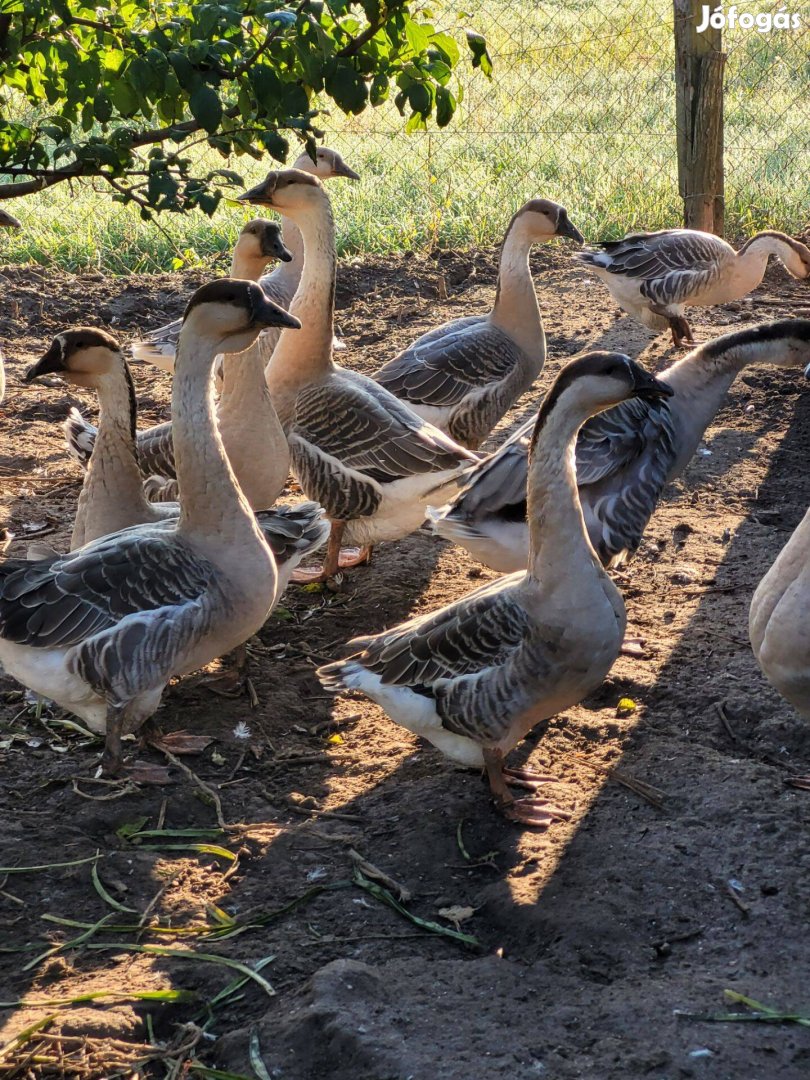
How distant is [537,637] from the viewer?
4.07 metres

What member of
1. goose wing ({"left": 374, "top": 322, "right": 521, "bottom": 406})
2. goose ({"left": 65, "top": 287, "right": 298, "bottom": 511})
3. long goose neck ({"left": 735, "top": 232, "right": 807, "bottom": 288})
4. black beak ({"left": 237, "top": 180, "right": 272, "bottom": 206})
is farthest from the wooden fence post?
goose ({"left": 65, "top": 287, "right": 298, "bottom": 511})

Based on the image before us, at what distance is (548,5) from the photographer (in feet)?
41.9

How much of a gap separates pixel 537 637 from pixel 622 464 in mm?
1711

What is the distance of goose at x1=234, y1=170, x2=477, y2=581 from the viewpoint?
6.11 m

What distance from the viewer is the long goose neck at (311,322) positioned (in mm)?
6418

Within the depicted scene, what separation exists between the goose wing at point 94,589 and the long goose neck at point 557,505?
1302mm

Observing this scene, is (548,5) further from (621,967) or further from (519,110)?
(621,967)

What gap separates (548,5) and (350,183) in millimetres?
2926

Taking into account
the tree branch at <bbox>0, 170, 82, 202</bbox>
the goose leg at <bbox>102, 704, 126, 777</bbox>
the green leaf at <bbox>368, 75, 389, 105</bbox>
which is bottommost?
the goose leg at <bbox>102, 704, 126, 777</bbox>

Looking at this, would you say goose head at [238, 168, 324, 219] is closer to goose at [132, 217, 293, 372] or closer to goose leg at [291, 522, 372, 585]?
goose at [132, 217, 293, 372]

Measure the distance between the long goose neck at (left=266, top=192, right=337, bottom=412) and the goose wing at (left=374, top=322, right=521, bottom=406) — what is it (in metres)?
0.75

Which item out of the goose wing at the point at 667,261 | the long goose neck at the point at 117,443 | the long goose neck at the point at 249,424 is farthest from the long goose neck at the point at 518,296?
the long goose neck at the point at 117,443

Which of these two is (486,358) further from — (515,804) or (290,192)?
(515,804)

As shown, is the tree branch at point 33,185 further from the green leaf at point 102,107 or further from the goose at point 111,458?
the goose at point 111,458
